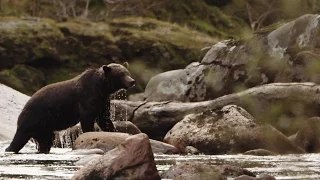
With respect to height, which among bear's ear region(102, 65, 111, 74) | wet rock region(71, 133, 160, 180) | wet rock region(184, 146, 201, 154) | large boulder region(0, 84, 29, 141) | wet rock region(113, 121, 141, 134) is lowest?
large boulder region(0, 84, 29, 141)

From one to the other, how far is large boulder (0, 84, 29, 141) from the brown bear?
11.8 ft

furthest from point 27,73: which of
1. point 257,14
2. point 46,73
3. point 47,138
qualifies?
point 257,14

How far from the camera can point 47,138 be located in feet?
52.7

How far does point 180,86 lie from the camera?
23.7m

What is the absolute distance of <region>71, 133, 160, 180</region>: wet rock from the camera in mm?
8734

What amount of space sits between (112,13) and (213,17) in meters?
7.41

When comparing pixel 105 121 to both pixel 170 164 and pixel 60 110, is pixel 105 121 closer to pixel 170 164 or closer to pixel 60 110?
pixel 60 110

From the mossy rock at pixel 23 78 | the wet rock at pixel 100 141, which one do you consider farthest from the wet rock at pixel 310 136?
the mossy rock at pixel 23 78

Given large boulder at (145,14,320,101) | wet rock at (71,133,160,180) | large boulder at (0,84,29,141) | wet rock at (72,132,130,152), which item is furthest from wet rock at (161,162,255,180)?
large boulder at (0,84,29,141)

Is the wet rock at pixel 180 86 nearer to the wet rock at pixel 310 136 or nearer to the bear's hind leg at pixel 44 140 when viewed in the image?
the bear's hind leg at pixel 44 140

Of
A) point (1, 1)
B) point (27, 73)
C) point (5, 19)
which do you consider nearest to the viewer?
point (27, 73)

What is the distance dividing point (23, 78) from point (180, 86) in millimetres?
13475

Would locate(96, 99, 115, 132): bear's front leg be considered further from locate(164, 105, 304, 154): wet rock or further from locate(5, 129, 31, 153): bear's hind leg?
locate(5, 129, 31, 153): bear's hind leg

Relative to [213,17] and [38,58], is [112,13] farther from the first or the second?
[38,58]
